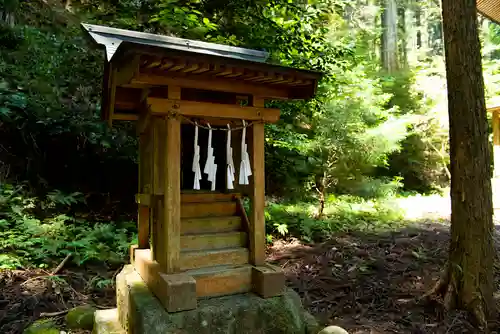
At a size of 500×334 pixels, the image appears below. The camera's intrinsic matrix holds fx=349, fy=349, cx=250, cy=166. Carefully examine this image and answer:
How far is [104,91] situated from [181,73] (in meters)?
1.66

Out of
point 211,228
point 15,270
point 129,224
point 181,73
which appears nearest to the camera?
point 181,73

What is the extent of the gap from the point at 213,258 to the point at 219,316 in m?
0.65

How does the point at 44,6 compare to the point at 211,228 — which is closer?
the point at 211,228

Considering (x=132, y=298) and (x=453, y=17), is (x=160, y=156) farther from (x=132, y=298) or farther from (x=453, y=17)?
(x=453, y=17)

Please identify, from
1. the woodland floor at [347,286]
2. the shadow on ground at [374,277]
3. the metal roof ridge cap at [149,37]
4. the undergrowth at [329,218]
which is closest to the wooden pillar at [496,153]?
the undergrowth at [329,218]

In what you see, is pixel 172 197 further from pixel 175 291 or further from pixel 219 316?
pixel 219 316

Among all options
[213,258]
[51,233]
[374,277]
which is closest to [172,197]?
[213,258]

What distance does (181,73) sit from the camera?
3736mm

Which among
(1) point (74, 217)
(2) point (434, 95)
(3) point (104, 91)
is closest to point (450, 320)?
(3) point (104, 91)

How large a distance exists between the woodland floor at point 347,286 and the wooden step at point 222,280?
4.96ft

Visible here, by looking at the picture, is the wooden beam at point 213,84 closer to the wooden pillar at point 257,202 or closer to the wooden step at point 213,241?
the wooden pillar at point 257,202

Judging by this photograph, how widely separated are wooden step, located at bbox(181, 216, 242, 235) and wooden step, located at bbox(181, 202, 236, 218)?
0.09 meters

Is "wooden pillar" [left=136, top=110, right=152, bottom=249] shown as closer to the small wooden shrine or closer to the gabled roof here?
the small wooden shrine

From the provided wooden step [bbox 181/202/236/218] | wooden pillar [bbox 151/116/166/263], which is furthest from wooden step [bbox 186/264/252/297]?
wooden step [bbox 181/202/236/218]
